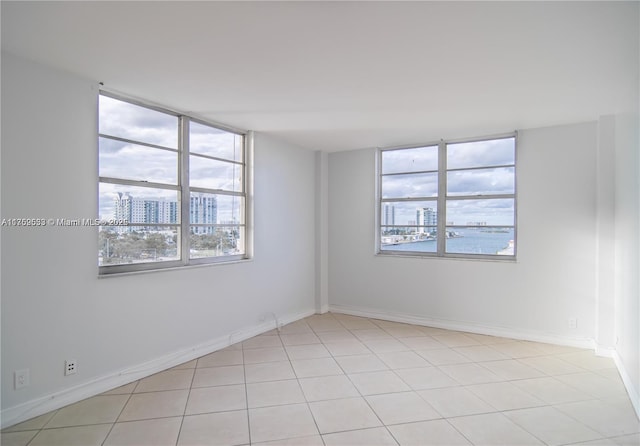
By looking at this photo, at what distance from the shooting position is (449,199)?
4.88 m

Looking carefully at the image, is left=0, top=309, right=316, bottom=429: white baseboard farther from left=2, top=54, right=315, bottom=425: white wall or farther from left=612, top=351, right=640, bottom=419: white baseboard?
left=612, top=351, right=640, bottom=419: white baseboard

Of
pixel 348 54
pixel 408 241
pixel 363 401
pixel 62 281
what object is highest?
pixel 348 54

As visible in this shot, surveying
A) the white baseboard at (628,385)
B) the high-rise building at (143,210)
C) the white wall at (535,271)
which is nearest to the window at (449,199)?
the white wall at (535,271)

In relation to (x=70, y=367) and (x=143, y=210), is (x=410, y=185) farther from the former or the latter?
(x=70, y=367)

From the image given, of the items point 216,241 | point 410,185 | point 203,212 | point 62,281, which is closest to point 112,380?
point 62,281

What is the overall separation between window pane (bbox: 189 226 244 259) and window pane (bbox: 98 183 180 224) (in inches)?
12.4

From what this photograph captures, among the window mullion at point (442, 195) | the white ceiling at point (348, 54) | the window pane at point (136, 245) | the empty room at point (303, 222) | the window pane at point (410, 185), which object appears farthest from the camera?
the window pane at point (410, 185)

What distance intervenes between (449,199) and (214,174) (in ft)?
10.1

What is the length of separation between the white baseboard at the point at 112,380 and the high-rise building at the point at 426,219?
103 inches

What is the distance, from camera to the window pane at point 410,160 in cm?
504

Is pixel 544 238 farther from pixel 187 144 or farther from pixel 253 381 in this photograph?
pixel 187 144

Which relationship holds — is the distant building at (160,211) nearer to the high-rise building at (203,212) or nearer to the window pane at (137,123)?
the high-rise building at (203,212)

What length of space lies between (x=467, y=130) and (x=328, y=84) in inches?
89.8

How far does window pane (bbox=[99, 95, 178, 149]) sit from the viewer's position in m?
3.07
